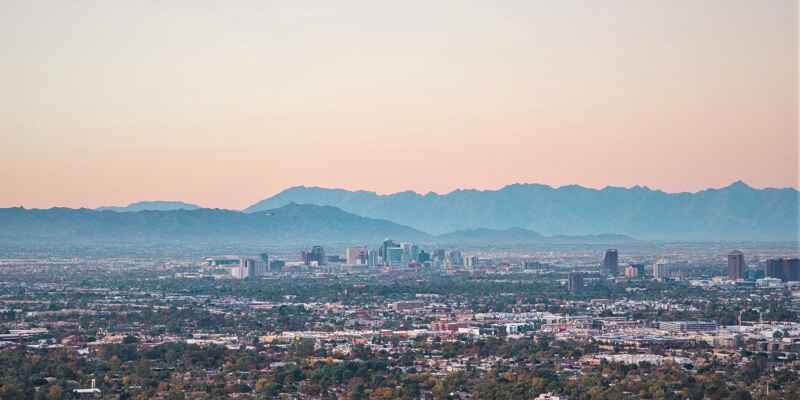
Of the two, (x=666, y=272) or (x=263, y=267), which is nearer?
(x=666, y=272)

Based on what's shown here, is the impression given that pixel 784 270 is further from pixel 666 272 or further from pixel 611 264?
pixel 611 264

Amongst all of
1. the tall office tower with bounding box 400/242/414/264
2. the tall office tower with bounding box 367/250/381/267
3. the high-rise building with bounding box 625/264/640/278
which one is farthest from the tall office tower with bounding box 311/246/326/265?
the high-rise building with bounding box 625/264/640/278

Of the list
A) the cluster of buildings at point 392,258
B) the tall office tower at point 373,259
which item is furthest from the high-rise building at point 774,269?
the tall office tower at point 373,259

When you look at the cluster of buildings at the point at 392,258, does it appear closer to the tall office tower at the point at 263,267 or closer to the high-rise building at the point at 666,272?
the tall office tower at the point at 263,267

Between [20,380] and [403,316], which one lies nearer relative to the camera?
[20,380]

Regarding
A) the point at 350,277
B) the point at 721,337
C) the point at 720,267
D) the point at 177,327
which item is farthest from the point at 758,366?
the point at 720,267

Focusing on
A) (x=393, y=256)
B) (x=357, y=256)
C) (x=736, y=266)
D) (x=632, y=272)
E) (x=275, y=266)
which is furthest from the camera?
(x=393, y=256)

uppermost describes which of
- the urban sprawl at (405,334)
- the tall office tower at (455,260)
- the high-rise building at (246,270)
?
the tall office tower at (455,260)

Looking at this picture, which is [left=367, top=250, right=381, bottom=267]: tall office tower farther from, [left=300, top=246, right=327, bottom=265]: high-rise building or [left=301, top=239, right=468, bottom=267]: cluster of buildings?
[left=300, top=246, right=327, bottom=265]: high-rise building

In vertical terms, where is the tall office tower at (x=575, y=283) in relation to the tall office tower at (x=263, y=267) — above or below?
below

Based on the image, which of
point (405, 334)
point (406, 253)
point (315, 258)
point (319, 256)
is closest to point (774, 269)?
point (315, 258)

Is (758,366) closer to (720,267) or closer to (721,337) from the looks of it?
(721,337)
